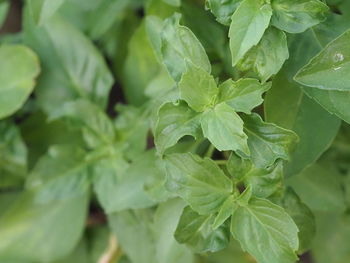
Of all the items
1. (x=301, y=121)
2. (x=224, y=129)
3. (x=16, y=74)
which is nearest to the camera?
(x=224, y=129)

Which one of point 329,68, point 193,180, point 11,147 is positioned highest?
point 329,68

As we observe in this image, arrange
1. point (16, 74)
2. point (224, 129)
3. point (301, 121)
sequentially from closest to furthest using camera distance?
point (224, 129) < point (301, 121) < point (16, 74)

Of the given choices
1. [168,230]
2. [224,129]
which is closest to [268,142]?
[224,129]

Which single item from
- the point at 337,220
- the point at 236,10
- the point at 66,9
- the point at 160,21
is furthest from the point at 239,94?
the point at 66,9

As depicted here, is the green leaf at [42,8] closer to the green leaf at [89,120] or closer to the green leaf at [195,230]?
the green leaf at [89,120]

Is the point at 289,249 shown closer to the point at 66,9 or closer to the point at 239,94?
the point at 239,94

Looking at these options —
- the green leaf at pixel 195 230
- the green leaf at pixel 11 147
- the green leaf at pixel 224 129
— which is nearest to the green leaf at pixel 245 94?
the green leaf at pixel 224 129

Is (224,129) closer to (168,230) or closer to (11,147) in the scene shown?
(168,230)
